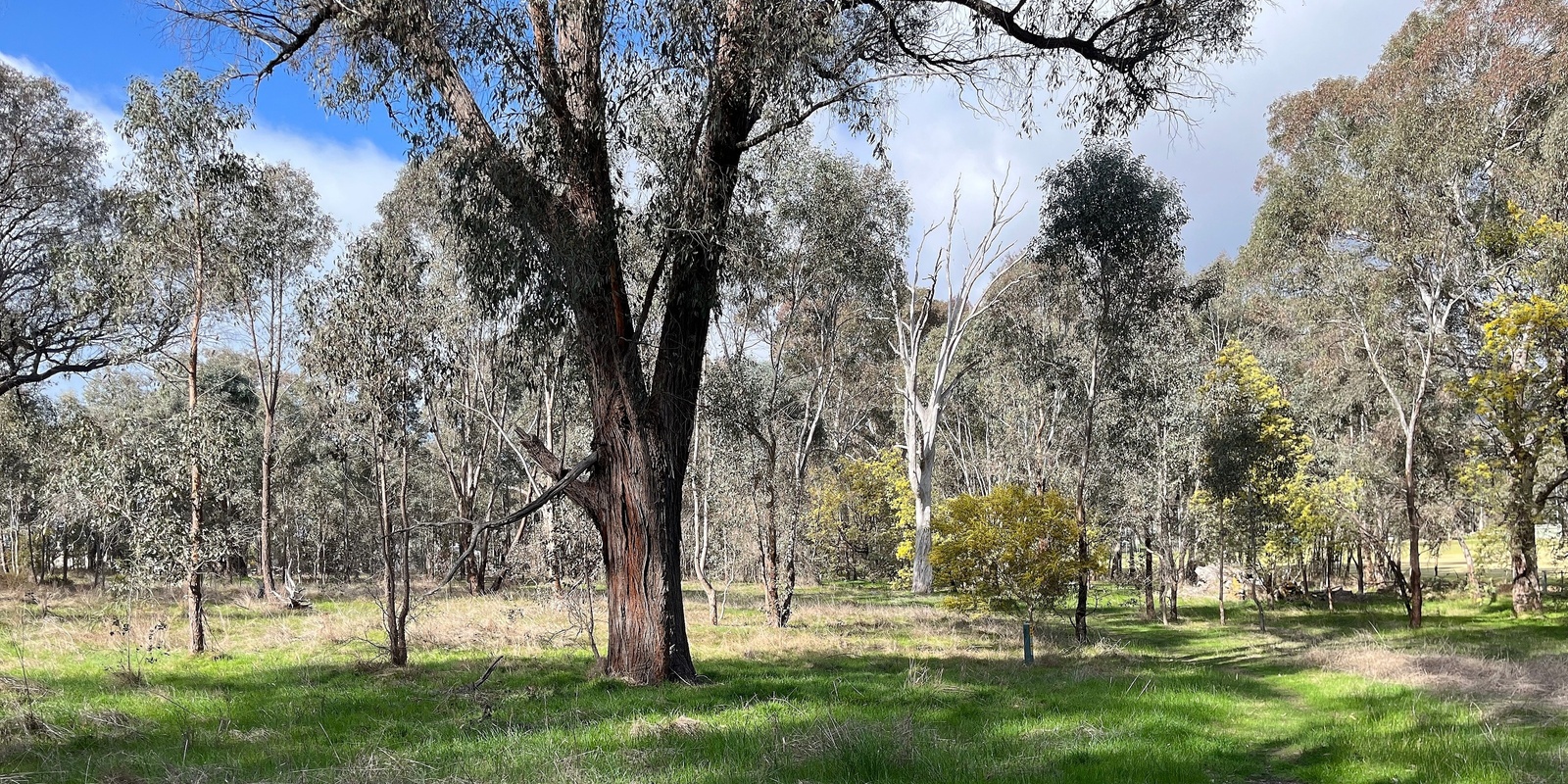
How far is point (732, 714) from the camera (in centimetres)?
829

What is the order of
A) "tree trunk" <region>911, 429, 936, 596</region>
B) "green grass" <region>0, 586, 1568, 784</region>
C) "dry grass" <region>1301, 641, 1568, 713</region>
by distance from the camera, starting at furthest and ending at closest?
1. "tree trunk" <region>911, 429, 936, 596</region>
2. "dry grass" <region>1301, 641, 1568, 713</region>
3. "green grass" <region>0, 586, 1568, 784</region>

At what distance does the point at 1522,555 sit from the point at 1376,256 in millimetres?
8944

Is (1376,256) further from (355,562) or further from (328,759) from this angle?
(355,562)

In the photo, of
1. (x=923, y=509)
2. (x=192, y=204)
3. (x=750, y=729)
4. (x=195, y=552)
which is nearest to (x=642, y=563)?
(x=750, y=729)

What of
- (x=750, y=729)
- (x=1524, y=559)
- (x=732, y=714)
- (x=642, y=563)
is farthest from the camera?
(x=1524, y=559)

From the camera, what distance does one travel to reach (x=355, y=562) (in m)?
53.0

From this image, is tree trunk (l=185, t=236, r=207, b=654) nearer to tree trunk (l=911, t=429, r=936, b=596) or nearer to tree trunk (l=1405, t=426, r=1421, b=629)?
tree trunk (l=911, t=429, r=936, b=596)

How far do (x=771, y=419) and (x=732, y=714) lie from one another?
11.9 metres

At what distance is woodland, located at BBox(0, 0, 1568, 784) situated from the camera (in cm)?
851

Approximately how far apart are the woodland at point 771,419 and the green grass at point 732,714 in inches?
3.3

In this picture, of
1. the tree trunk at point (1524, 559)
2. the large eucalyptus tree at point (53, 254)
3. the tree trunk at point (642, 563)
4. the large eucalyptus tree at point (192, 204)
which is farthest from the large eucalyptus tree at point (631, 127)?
the tree trunk at point (1524, 559)

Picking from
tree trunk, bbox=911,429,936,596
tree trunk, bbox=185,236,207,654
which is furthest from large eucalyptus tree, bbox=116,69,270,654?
Answer: tree trunk, bbox=911,429,936,596

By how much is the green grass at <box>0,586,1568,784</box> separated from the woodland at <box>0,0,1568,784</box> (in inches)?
3.3

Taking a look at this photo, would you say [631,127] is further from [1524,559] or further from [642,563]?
[1524,559]
